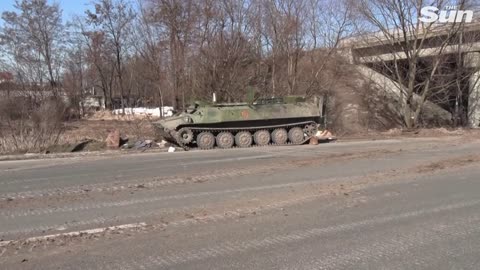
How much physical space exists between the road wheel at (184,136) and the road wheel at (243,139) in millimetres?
1884

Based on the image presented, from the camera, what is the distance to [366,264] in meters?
5.61

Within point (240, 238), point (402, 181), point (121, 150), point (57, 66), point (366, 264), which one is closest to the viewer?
point (366, 264)

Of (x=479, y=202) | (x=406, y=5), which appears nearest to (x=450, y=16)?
(x=406, y=5)

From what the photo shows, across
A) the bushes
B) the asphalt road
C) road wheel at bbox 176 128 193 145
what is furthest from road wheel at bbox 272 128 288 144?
the asphalt road

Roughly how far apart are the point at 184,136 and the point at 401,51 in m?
14.6

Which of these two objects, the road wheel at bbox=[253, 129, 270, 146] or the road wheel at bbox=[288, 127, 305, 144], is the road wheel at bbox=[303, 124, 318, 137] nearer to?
the road wheel at bbox=[288, 127, 305, 144]

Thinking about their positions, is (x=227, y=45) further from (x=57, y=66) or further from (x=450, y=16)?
(x=57, y=66)

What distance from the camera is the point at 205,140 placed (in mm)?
21828

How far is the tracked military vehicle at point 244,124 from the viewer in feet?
71.6

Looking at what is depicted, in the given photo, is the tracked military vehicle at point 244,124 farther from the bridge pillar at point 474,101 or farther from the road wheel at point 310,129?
the bridge pillar at point 474,101

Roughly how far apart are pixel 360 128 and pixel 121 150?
16393mm

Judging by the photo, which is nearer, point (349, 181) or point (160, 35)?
point (349, 181)

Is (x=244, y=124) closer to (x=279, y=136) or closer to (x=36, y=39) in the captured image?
(x=279, y=136)

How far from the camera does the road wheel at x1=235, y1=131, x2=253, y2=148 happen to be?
22.3m
